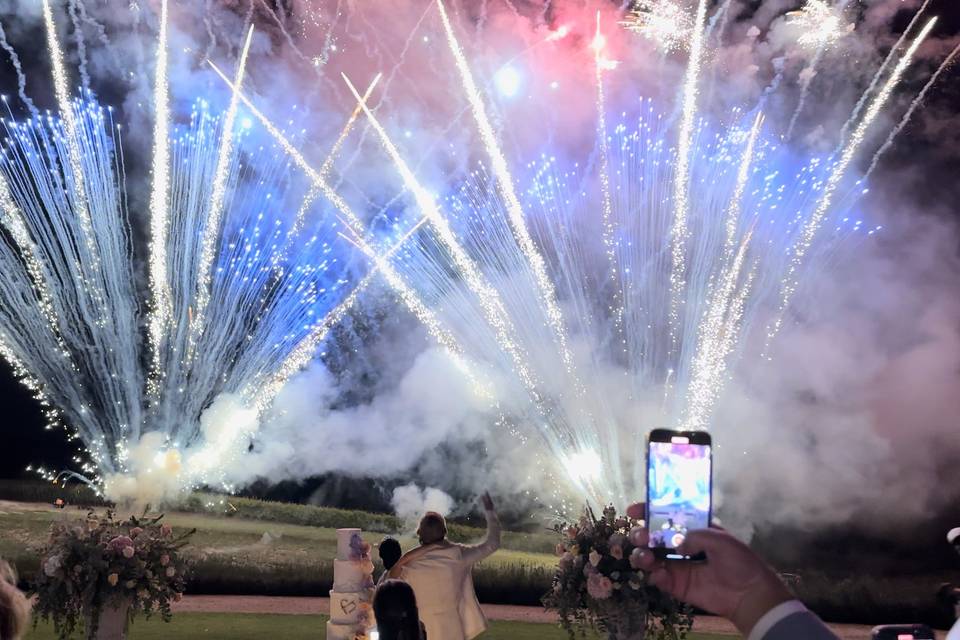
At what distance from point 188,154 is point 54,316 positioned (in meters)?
4.57

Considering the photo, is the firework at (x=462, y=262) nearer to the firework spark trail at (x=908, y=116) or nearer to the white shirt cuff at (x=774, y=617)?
the firework spark trail at (x=908, y=116)

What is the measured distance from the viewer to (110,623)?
29.8 feet

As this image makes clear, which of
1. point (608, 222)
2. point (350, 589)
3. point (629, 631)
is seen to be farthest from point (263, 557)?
point (629, 631)

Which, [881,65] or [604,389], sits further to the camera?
[604,389]

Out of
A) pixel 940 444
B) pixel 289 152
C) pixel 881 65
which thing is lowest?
pixel 940 444

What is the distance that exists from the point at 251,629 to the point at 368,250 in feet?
33.5

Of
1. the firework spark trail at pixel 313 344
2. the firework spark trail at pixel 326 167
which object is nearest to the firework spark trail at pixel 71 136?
the firework spark trail at pixel 326 167

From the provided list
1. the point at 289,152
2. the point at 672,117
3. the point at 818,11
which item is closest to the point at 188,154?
the point at 289,152

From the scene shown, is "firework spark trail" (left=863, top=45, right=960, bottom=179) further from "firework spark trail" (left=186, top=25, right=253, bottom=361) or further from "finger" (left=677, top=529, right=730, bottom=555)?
"finger" (left=677, top=529, right=730, bottom=555)

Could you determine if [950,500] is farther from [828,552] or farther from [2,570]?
[2,570]

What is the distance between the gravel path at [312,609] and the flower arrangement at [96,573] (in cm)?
766

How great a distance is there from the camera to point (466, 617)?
312 inches

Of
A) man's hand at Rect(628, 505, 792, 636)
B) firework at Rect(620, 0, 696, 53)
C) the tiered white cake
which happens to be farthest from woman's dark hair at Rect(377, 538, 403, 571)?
firework at Rect(620, 0, 696, 53)

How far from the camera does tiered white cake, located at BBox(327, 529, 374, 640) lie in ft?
30.6
